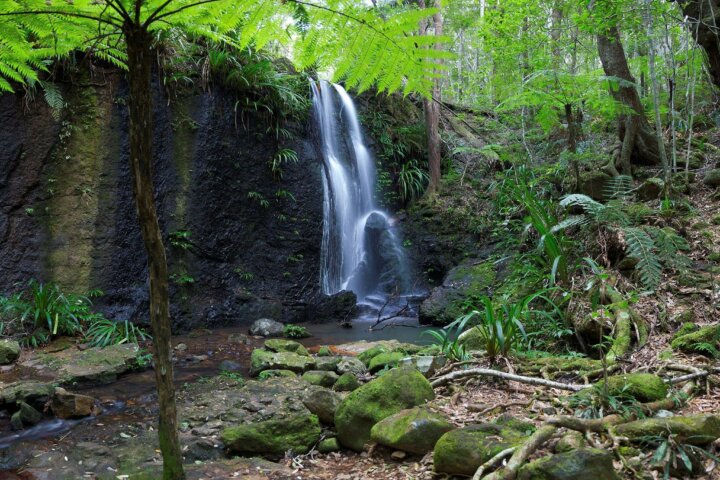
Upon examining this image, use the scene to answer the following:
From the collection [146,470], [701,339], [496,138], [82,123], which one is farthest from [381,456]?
[496,138]

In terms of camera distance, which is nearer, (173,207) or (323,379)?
(323,379)

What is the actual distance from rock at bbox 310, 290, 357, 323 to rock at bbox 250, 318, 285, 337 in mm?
1376

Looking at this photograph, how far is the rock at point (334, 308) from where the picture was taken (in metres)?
9.38

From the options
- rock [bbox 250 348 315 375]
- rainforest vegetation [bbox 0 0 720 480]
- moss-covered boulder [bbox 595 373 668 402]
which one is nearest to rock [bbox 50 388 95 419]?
rainforest vegetation [bbox 0 0 720 480]

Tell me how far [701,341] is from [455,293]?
546 cm

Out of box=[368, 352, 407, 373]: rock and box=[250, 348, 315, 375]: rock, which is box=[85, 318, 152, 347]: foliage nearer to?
box=[250, 348, 315, 375]: rock

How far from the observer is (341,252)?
1089 centimetres

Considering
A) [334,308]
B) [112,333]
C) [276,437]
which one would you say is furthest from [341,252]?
[276,437]

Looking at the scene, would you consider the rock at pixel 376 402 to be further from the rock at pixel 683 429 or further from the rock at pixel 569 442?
the rock at pixel 683 429

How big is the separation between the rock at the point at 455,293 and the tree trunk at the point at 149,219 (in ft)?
22.2

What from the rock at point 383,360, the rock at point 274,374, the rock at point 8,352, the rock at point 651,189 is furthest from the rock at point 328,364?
the rock at point 651,189

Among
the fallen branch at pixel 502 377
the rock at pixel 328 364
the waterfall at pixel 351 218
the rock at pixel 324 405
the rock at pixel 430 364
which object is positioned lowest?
the rock at pixel 328 364

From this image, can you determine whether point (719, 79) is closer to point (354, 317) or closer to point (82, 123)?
point (354, 317)

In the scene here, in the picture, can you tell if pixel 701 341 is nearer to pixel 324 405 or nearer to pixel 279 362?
pixel 324 405
